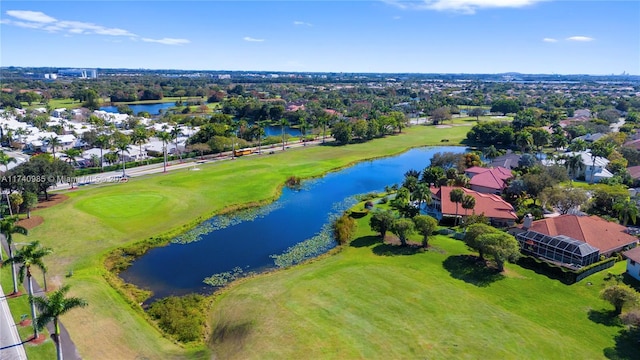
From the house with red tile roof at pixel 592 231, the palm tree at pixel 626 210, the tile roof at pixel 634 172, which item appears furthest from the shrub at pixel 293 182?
the tile roof at pixel 634 172

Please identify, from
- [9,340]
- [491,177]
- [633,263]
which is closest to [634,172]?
[491,177]

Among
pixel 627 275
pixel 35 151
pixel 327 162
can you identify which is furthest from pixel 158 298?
pixel 35 151

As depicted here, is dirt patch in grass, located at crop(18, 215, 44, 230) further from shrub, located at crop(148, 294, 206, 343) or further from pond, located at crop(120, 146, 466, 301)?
shrub, located at crop(148, 294, 206, 343)

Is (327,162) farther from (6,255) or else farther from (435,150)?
(6,255)

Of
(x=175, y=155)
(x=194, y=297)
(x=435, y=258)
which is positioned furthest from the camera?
(x=175, y=155)

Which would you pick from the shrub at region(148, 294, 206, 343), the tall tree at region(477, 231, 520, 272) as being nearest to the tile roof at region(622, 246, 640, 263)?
the tall tree at region(477, 231, 520, 272)

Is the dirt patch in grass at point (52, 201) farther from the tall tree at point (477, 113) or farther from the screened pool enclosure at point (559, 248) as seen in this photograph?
the tall tree at point (477, 113)
